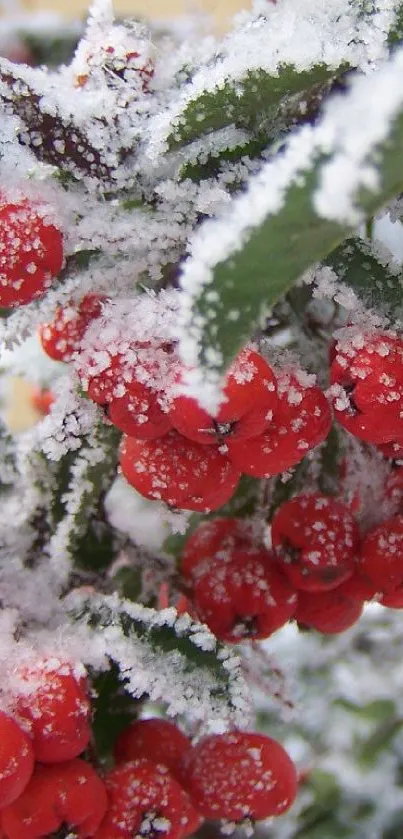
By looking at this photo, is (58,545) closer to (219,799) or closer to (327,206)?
(219,799)

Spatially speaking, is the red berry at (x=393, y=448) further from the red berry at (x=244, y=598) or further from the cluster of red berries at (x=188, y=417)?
the red berry at (x=244, y=598)

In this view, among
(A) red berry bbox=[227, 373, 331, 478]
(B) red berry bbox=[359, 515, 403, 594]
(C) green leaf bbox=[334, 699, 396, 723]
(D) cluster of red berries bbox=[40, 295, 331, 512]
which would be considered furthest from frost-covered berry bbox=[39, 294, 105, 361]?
(C) green leaf bbox=[334, 699, 396, 723]

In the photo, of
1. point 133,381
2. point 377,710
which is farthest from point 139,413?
point 377,710

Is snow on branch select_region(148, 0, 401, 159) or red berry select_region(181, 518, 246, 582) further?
red berry select_region(181, 518, 246, 582)

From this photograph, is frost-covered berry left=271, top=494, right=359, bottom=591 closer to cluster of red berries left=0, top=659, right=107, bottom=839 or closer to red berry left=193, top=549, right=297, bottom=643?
red berry left=193, top=549, right=297, bottom=643

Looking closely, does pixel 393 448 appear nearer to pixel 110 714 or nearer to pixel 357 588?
pixel 357 588
